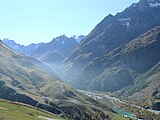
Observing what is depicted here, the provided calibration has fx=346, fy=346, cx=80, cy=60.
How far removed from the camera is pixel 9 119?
456 ft

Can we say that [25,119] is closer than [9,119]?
No

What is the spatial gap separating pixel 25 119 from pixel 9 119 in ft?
64.2

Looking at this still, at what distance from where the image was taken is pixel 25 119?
158m
